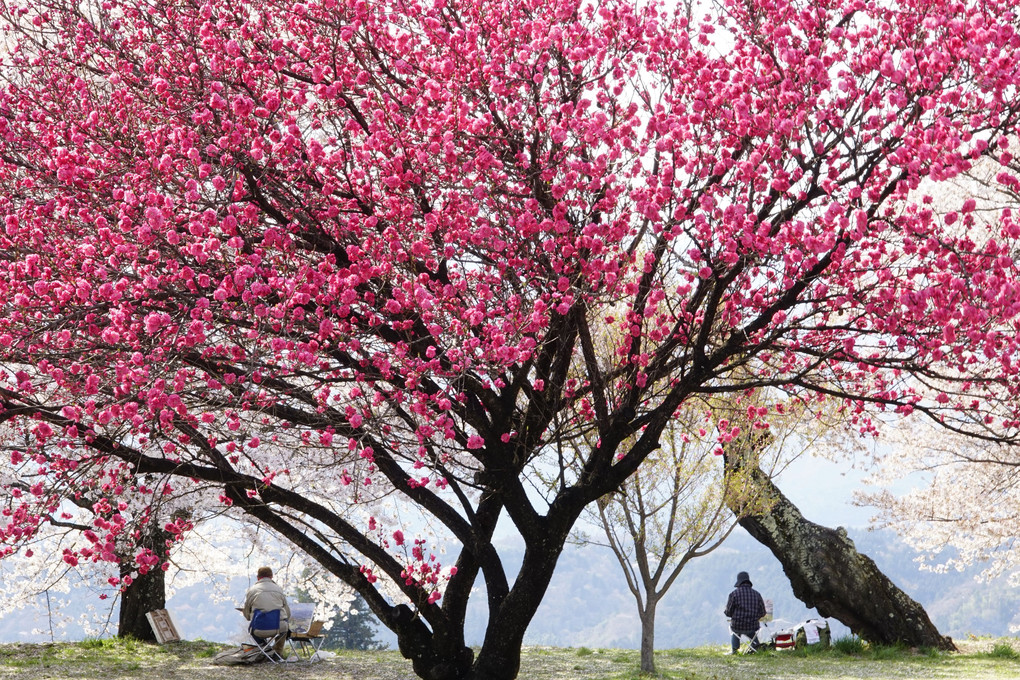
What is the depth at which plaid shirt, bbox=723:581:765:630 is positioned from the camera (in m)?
15.3

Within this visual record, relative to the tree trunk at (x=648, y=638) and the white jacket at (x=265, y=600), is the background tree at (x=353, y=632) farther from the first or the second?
the tree trunk at (x=648, y=638)

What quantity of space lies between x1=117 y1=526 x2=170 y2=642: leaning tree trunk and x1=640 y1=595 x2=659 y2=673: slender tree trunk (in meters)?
7.49

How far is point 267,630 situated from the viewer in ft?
38.3

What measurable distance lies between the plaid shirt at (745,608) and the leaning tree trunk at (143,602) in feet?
30.9

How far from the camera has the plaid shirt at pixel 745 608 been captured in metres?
15.3

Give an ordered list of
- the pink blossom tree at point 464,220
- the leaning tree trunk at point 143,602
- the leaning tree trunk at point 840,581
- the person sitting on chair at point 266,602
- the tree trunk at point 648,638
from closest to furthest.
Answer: the pink blossom tree at point 464,220
the person sitting on chair at point 266,602
the tree trunk at point 648,638
the leaning tree trunk at point 143,602
the leaning tree trunk at point 840,581

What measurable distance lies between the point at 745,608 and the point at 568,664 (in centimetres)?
391

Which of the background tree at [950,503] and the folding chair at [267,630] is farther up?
the background tree at [950,503]

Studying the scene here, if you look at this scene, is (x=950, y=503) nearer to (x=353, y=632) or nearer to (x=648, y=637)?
(x=648, y=637)

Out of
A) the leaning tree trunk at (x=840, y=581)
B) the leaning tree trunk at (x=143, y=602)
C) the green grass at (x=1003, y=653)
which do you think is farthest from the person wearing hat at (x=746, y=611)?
the leaning tree trunk at (x=143, y=602)

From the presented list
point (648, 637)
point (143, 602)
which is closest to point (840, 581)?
point (648, 637)

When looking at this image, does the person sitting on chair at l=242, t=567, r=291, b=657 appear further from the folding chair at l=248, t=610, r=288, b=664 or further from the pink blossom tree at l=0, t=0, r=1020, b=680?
the pink blossom tree at l=0, t=0, r=1020, b=680

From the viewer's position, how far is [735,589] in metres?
15.6

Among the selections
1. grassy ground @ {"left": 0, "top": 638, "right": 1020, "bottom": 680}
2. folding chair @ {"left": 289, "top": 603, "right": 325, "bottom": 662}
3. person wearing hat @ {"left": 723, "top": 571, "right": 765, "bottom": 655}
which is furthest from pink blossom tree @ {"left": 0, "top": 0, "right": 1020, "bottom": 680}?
person wearing hat @ {"left": 723, "top": 571, "right": 765, "bottom": 655}
